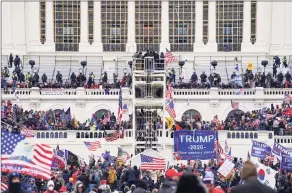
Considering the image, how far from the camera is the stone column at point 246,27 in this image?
90363 mm

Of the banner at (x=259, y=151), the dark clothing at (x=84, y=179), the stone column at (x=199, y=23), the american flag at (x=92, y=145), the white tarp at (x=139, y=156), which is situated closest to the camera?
the dark clothing at (x=84, y=179)

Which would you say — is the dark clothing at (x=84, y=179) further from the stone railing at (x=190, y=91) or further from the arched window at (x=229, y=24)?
the arched window at (x=229, y=24)

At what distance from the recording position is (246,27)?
9100 cm

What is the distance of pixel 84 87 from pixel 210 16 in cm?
1870

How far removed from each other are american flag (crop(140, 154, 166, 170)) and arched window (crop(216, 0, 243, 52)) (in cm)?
4384

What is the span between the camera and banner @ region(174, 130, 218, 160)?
4216 cm

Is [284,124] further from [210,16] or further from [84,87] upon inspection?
[210,16]

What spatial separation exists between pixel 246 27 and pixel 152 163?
45.3 m

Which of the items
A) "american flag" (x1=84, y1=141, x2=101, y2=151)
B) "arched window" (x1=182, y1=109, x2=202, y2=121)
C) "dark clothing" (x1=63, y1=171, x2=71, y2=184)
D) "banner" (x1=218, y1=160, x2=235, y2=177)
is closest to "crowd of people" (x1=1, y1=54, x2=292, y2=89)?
"arched window" (x1=182, y1=109, x2=202, y2=121)

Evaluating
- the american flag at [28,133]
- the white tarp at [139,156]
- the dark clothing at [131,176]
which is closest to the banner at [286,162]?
the dark clothing at [131,176]

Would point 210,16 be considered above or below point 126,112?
above

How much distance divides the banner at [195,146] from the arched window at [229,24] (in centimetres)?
4806

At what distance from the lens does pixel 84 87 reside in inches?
2928

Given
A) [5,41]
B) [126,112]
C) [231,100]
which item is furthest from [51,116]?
[5,41]
